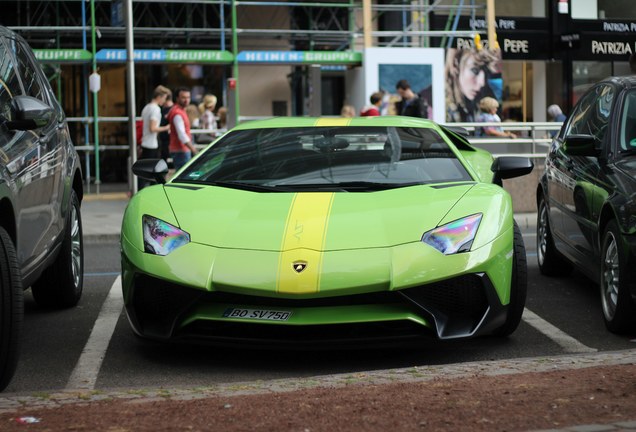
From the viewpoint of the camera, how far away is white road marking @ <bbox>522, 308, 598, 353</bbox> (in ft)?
23.2

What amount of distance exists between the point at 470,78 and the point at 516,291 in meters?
16.3

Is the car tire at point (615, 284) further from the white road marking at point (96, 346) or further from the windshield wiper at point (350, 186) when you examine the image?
the white road marking at point (96, 346)

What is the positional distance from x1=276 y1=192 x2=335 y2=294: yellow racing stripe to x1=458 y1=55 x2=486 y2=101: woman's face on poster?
1622 cm

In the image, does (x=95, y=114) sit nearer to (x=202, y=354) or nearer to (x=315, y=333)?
(x=202, y=354)

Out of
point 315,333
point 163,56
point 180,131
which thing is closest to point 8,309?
point 315,333

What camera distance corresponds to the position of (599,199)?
7777 mm

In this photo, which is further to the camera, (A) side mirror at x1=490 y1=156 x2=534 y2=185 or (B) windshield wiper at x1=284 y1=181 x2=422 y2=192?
(A) side mirror at x1=490 y1=156 x2=534 y2=185

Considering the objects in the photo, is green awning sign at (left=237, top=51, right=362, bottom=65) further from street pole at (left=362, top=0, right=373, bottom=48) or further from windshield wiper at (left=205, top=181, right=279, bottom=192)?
windshield wiper at (left=205, top=181, right=279, bottom=192)

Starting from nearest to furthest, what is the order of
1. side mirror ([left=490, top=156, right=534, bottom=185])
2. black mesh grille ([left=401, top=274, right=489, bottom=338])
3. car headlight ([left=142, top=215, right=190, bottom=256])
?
black mesh grille ([left=401, top=274, right=489, bottom=338]), car headlight ([left=142, top=215, right=190, bottom=256]), side mirror ([left=490, top=156, right=534, bottom=185])

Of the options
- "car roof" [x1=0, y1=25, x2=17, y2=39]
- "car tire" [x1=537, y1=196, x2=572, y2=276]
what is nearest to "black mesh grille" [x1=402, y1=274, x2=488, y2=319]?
"car roof" [x1=0, y1=25, x2=17, y2=39]

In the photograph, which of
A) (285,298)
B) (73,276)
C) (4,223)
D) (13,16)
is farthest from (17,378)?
(13,16)

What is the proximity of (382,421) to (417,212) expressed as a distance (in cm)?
227

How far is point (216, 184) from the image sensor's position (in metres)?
7.48

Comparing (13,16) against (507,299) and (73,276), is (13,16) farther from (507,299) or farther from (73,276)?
(507,299)
